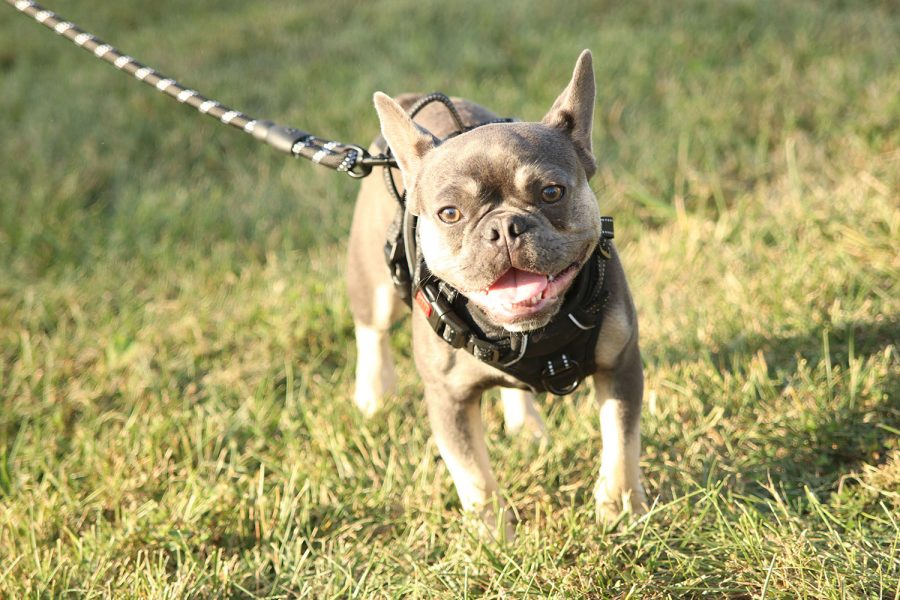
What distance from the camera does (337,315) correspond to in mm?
5020

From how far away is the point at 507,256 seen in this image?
8.66 ft

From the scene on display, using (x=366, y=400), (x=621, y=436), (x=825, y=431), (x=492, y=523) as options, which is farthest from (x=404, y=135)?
(x=825, y=431)

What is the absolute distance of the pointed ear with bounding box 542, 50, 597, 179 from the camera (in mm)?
2918

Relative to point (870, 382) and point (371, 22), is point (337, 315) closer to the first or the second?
point (870, 382)

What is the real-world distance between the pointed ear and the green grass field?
1197 mm

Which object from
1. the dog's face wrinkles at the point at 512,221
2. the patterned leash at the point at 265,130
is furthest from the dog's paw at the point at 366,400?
the dog's face wrinkles at the point at 512,221

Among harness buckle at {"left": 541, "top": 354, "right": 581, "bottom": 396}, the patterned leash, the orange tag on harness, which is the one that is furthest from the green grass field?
the patterned leash

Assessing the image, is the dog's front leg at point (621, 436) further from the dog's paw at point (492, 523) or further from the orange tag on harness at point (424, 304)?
the orange tag on harness at point (424, 304)

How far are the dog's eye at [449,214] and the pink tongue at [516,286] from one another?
8.9 inches

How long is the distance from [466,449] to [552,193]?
0.96m

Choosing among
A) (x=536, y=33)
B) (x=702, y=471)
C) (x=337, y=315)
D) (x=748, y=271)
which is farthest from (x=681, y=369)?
(x=536, y=33)

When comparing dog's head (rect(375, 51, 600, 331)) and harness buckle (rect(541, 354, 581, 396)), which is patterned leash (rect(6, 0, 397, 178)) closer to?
dog's head (rect(375, 51, 600, 331))

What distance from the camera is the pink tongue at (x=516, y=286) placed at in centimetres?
272

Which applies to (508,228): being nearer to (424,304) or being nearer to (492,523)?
(424,304)
